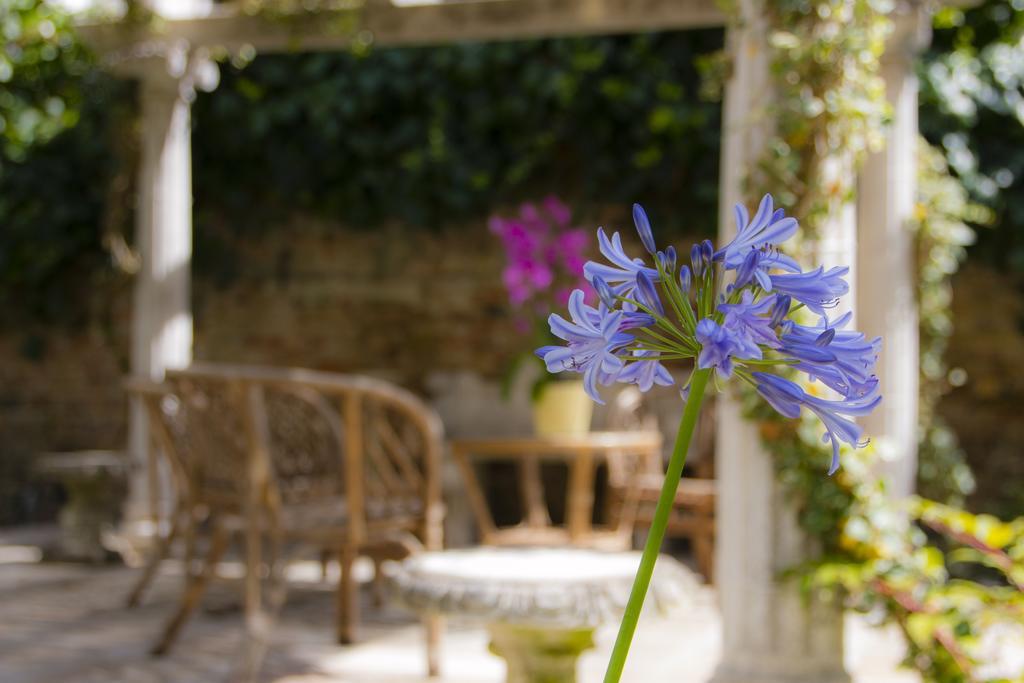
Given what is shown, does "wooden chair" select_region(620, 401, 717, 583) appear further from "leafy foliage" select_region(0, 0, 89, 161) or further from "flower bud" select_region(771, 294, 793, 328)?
"flower bud" select_region(771, 294, 793, 328)

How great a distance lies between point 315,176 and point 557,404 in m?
2.66

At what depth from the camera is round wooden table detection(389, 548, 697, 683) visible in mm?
2047

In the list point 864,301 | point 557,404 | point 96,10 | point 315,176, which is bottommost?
point 557,404

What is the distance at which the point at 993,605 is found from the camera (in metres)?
2.36

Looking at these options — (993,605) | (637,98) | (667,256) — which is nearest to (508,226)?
(637,98)

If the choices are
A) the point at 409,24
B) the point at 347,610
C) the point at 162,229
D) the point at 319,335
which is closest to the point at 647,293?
the point at 347,610

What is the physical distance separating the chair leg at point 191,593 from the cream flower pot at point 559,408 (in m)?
1.45

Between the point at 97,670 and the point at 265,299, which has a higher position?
the point at 265,299

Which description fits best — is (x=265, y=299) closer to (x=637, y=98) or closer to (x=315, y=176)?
(x=315, y=176)

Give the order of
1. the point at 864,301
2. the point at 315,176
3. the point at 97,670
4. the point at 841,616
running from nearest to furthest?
the point at 841,616 → the point at 97,670 → the point at 864,301 → the point at 315,176

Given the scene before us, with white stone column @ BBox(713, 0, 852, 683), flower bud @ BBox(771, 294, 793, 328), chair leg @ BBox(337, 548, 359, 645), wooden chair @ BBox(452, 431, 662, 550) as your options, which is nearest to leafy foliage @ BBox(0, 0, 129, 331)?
wooden chair @ BBox(452, 431, 662, 550)

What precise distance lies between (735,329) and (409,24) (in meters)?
4.36

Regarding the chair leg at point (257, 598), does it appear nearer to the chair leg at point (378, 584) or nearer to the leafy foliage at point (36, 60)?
the chair leg at point (378, 584)

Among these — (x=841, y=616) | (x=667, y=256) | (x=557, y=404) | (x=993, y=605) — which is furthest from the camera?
(x=557, y=404)
